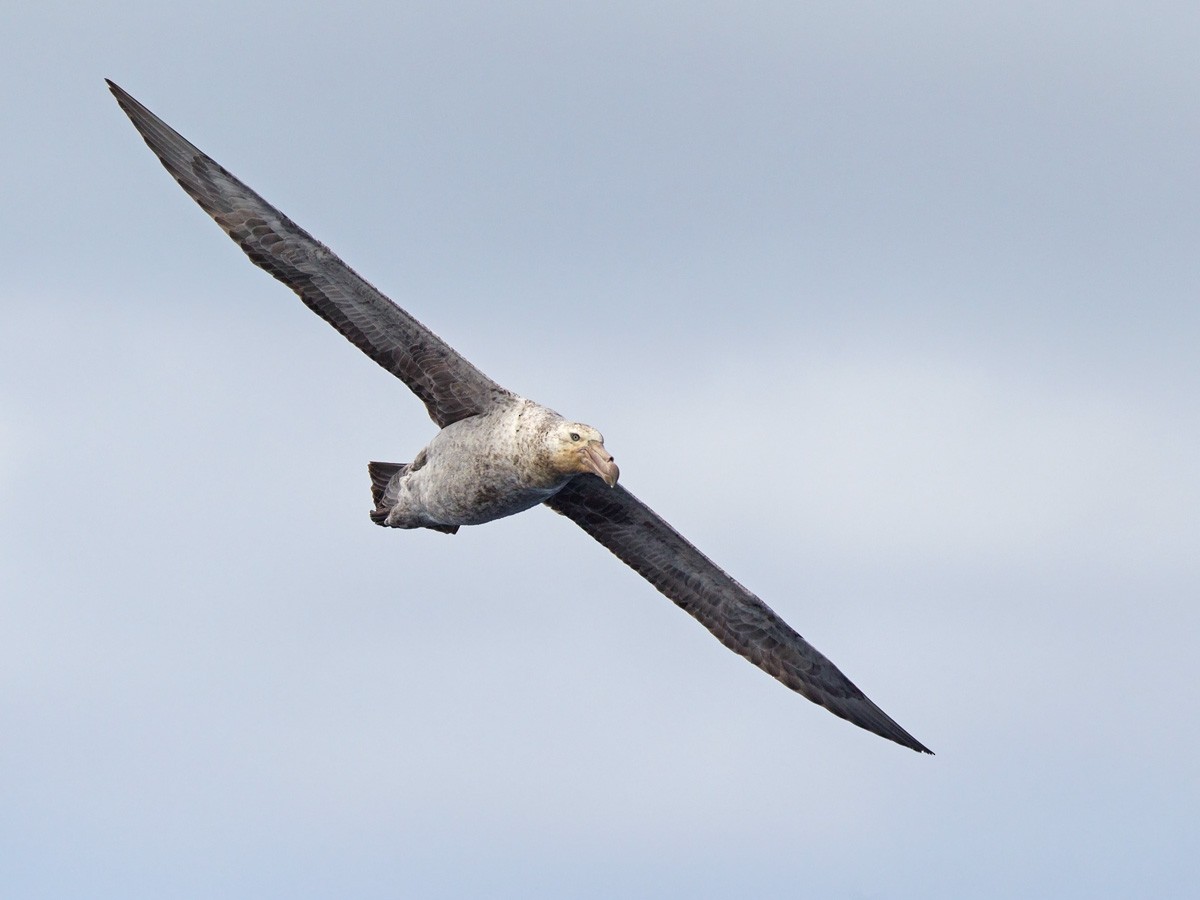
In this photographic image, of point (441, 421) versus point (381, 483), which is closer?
point (441, 421)

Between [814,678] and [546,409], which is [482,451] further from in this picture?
[814,678]

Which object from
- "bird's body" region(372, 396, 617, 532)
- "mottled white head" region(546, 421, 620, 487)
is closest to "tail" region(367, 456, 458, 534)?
"bird's body" region(372, 396, 617, 532)

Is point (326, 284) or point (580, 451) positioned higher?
point (326, 284)

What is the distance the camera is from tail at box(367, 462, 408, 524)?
77.2 ft

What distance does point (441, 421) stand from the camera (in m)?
21.9

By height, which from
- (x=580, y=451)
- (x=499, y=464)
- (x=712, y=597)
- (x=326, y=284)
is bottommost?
(x=499, y=464)

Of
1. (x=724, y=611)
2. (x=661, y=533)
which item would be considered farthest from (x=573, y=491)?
(x=724, y=611)

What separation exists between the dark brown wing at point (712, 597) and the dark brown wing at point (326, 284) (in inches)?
80.9

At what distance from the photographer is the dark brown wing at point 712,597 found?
23203 mm

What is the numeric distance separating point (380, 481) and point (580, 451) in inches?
176

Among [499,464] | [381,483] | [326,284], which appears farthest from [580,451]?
[381,483]

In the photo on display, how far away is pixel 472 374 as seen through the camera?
70.6 feet

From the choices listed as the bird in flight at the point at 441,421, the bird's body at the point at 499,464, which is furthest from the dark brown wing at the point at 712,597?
the bird's body at the point at 499,464

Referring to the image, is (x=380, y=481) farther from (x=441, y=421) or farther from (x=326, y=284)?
(x=326, y=284)
